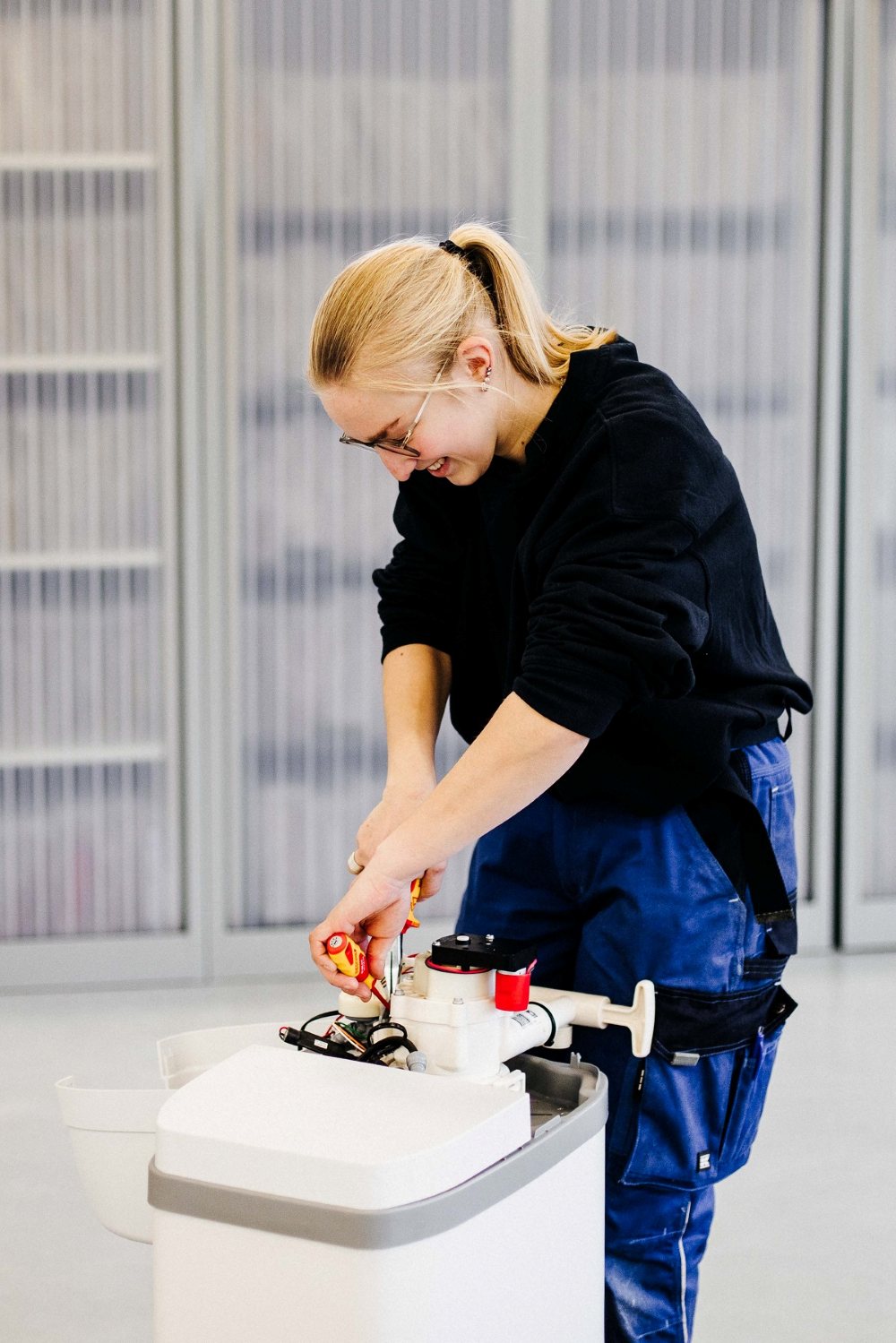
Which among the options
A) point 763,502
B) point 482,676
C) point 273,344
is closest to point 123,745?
point 273,344

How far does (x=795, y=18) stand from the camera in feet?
10.2

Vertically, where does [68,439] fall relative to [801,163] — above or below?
below

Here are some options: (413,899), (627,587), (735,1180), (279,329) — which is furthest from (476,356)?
(279,329)

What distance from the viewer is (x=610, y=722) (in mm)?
1221

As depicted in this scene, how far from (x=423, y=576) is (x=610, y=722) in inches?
14.7

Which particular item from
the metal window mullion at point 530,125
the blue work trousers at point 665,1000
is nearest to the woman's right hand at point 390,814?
the blue work trousers at point 665,1000

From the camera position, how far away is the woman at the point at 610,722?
117 cm

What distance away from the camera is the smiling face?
48.3 inches

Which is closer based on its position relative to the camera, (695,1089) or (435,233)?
(695,1089)

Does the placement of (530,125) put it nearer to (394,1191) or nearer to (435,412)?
(435,412)

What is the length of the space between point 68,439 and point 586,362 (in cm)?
201

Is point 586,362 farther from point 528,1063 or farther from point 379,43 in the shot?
point 379,43

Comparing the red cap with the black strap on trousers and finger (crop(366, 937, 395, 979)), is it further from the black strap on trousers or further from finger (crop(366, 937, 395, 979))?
the black strap on trousers

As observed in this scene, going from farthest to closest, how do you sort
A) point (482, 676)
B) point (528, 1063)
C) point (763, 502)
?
point (763, 502) → point (482, 676) → point (528, 1063)
